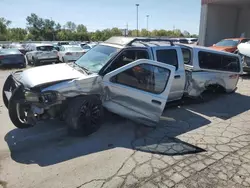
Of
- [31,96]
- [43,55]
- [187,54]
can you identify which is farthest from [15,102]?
[43,55]

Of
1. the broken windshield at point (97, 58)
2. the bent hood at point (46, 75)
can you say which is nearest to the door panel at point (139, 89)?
the broken windshield at point (97, 58)

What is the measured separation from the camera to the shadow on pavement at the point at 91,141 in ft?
12.1

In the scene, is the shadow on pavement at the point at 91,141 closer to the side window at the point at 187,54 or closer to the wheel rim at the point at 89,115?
the wheel rim at the point at 89,115

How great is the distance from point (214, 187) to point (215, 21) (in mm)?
22229

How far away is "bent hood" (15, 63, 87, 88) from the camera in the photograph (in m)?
3.98

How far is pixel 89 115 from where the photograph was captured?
4289mm

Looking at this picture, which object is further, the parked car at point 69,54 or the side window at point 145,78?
the parked car at point 69,54

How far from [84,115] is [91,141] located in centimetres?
50

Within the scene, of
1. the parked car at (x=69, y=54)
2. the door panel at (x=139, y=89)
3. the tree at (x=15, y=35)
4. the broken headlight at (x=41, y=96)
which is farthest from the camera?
the tree at (x=15, y=35)

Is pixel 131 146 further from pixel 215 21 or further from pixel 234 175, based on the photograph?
pixel 215 21

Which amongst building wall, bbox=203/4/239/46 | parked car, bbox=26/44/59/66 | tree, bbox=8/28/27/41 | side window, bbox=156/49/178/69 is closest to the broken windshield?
side window, bbox=156/49/178/69

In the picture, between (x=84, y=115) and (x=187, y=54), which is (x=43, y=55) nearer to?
(x=187, y=54)

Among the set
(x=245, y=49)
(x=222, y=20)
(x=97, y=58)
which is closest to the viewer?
(x=97, y=58)

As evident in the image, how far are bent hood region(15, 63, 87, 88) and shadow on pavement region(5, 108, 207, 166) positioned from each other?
106 centimetres
